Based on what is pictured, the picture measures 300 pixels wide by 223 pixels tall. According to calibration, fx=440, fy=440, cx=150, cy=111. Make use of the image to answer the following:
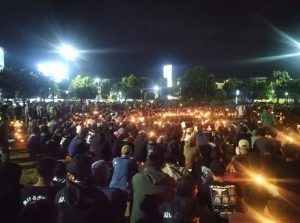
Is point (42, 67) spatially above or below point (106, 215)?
above

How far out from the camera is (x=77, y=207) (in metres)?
4.68

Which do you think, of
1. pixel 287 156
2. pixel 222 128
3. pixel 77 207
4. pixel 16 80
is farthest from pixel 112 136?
pixel 16 80

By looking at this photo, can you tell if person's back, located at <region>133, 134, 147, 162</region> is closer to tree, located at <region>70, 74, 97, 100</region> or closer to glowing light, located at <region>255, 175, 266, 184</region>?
glowing light, located at <region>255, 175, 266, 184</region>

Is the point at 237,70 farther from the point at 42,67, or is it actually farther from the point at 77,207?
the point at 77,207

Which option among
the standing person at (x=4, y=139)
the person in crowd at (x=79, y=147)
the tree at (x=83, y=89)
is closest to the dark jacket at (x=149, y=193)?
the person in crowd at (x=79, y=147)

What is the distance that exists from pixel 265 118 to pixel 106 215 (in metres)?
15.8

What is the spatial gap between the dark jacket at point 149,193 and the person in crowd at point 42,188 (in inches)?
53.9

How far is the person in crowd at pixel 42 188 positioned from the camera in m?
5.16

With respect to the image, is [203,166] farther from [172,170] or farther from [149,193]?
[149,193]

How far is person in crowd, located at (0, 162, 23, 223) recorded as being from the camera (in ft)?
15.5

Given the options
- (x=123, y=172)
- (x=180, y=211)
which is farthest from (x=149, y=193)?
(x=123, y=172)

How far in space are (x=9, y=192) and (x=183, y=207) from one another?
2.00 m

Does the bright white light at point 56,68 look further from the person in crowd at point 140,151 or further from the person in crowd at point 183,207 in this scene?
the person in crowd at point 183,207

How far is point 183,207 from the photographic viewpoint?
16.8ft
